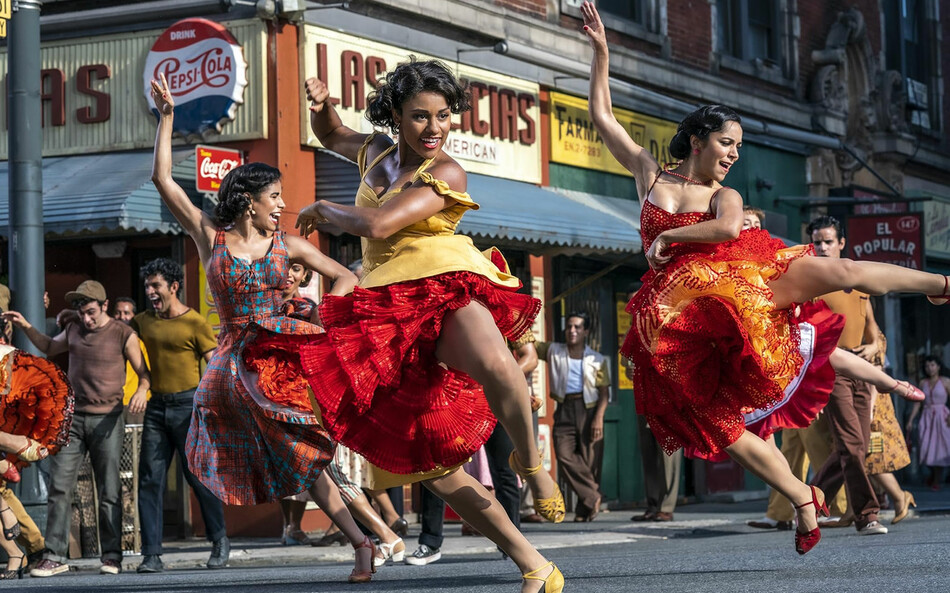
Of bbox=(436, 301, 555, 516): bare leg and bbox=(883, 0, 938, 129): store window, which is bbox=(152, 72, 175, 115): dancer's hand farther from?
bbox=(883, 0, 938, 129): store window

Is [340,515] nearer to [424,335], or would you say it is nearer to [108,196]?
[424,335]

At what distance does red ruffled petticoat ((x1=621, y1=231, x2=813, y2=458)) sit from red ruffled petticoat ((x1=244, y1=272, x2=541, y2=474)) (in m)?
0.98

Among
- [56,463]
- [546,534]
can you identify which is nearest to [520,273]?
[546,534]

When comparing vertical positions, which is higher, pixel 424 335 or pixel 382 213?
pixel 382 213

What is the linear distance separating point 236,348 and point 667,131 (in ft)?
41.8

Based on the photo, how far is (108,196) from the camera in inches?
522

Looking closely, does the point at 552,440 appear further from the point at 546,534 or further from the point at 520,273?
the point at 546,534

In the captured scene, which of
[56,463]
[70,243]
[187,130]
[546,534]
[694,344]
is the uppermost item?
[187,130]

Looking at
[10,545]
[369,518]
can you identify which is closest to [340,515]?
[369,518]

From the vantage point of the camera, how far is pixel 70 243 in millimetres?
14953

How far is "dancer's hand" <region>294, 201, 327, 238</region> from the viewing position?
19.7ft

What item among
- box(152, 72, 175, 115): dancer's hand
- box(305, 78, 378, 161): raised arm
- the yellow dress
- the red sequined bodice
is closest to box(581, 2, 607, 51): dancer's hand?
the red sequined bodice

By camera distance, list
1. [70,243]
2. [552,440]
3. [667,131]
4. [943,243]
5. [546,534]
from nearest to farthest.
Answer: [546,534]
[70,243]
[552,440]
[667,131]
[943,243]

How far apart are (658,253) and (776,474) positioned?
1107mm
